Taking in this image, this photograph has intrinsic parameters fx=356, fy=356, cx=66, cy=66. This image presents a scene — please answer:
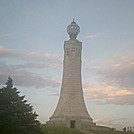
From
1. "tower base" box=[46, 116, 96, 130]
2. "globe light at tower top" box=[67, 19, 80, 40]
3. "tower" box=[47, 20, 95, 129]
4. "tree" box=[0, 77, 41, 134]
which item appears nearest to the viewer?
"tree" box=[0, 77, 41, 134]

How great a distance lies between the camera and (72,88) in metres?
61.4

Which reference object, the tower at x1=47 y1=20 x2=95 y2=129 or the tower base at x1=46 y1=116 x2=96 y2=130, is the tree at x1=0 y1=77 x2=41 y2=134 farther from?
the tower at x1=47 y1=20 x2=95 y2=129

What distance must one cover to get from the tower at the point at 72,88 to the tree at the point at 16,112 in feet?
84.3

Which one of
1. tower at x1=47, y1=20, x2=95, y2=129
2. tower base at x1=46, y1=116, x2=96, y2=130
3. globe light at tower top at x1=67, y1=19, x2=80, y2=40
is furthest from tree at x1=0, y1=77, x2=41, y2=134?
globe light at tower top at x1=67, y1=19, x2=80, y2=40

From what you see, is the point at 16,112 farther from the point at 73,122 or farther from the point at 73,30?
the point at 73,30

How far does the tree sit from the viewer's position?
27.8m

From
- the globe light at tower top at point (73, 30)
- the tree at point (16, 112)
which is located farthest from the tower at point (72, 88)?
the tree at point (16, 112)

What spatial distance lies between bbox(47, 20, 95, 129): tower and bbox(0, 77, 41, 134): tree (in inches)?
1011

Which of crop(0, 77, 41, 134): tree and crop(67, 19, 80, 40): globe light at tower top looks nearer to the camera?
crop(0, 77, 41, 134): tree

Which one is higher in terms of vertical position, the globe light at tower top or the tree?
the globe light at tower top

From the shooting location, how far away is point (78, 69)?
205 feet

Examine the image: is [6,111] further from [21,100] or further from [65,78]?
[65,78]

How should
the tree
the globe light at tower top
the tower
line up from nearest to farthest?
1. the tree
2. the tower
3. the globe light at tower top

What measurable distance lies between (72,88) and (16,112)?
1220 inches
